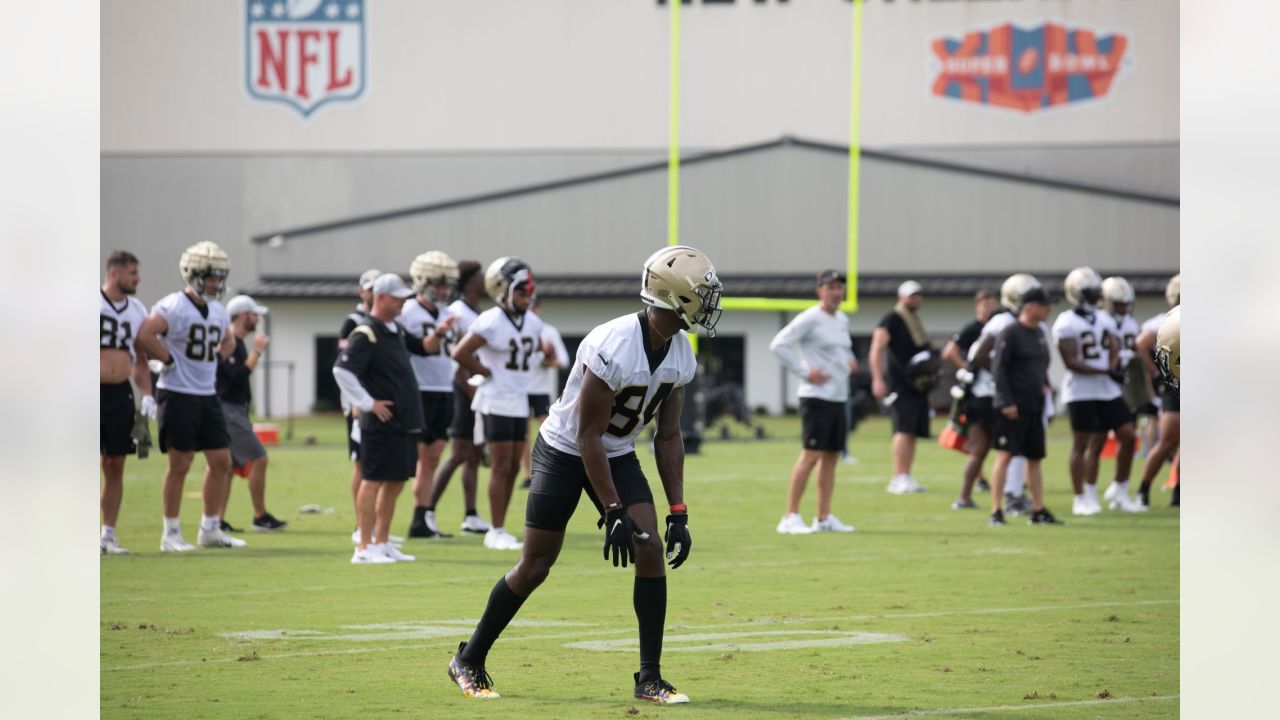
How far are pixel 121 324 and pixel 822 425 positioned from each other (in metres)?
5.12

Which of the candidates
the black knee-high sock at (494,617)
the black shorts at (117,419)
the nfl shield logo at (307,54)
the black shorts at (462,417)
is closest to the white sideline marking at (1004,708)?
the black knee-high sock at (494,617)

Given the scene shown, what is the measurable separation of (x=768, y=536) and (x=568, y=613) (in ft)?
14.1

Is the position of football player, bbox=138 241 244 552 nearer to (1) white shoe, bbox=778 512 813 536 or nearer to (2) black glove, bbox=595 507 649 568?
(1) white shoe, bbox=778 512 813 536

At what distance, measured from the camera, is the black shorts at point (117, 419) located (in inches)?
433

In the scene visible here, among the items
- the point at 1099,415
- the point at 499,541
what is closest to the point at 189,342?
the point at 499,541

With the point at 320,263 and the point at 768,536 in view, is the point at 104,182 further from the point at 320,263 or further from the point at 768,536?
the point at 768,536

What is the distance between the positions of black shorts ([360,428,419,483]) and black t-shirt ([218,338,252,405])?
9.43ft

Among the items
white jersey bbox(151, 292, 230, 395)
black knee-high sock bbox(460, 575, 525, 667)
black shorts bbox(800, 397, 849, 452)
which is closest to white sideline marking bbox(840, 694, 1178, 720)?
black knee-high sock bbox(460, 575, 525, 667)

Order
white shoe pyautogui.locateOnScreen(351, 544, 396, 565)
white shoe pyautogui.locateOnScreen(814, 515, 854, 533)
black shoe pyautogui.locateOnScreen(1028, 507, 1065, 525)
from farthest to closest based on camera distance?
black shoe pyautogui.locateOnScreen(1028, 507, 1065, 525)
white shoe pyautogui.locateOnScreen(814, 515, 854, 533)
white shoe pyautogui.locateOnScreen(351, 544, 396, 565)

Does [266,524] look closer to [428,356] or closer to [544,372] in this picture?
[428,356]

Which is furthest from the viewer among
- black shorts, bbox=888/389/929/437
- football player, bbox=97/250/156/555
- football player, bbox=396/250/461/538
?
black shorts, bbox=888/389/929/437

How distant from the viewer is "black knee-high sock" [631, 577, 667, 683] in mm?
5992

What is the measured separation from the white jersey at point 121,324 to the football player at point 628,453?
224 inches

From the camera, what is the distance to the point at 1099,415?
13.9m
